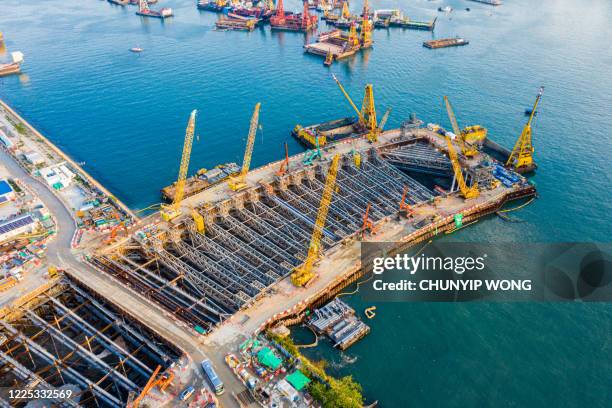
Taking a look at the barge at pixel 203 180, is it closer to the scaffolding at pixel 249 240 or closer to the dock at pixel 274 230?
the dock at pixel 274 230

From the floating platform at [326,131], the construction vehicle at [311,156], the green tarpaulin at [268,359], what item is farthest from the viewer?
the floating platform at [326,131]

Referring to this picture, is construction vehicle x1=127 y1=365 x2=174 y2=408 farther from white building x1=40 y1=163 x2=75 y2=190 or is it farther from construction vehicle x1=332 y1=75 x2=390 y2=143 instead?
construction vehicle x1=332 y1=75 x2=390 y2=143

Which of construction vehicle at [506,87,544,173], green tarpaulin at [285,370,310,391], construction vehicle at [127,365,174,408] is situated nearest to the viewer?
construction vehicle at [127,365,174,408]

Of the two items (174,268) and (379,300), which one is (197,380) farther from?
(379,300)

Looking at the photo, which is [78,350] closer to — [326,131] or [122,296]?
[122,296]

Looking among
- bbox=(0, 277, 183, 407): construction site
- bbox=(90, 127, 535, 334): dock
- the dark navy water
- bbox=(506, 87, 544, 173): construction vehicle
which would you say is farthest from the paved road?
bbox=(506, 87, 544, 173): construction vehicle

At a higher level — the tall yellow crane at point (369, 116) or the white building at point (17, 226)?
the tall yellow crane at point (369, 116)

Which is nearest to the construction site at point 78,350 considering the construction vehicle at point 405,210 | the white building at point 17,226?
the white building at point 17,226
